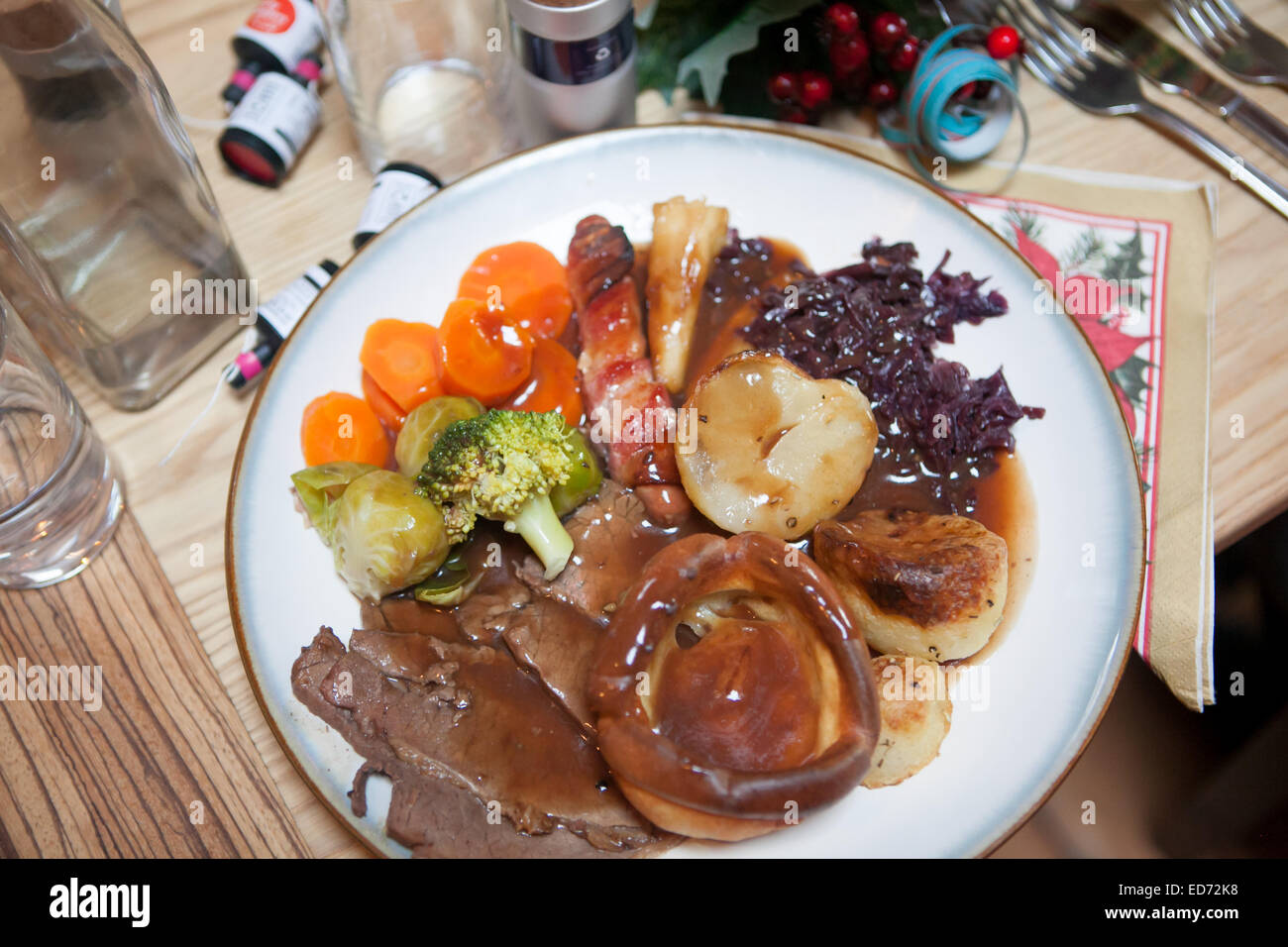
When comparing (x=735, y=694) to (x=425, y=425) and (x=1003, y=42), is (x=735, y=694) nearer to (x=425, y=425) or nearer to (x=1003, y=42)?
(x=425, y=425)

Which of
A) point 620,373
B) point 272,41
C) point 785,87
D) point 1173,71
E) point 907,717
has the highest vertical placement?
point 1173,71

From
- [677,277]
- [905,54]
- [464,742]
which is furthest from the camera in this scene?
[905,54]

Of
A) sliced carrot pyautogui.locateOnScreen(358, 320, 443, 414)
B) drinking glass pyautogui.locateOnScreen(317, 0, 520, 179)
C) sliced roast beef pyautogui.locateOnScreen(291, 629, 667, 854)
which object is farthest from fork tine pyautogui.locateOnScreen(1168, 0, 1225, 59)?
sliced roast beef pyautogui.locateOnScreen(291, 629, 667, 854)

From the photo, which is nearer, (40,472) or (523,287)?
(40,472)

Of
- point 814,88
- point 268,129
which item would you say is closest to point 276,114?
point 268,129

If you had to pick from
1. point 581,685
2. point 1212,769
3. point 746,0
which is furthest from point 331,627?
point 1212,769

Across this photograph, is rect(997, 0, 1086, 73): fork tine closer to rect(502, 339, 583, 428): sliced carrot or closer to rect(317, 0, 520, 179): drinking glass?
rect(317, 0, 520, 179): drinking glass
